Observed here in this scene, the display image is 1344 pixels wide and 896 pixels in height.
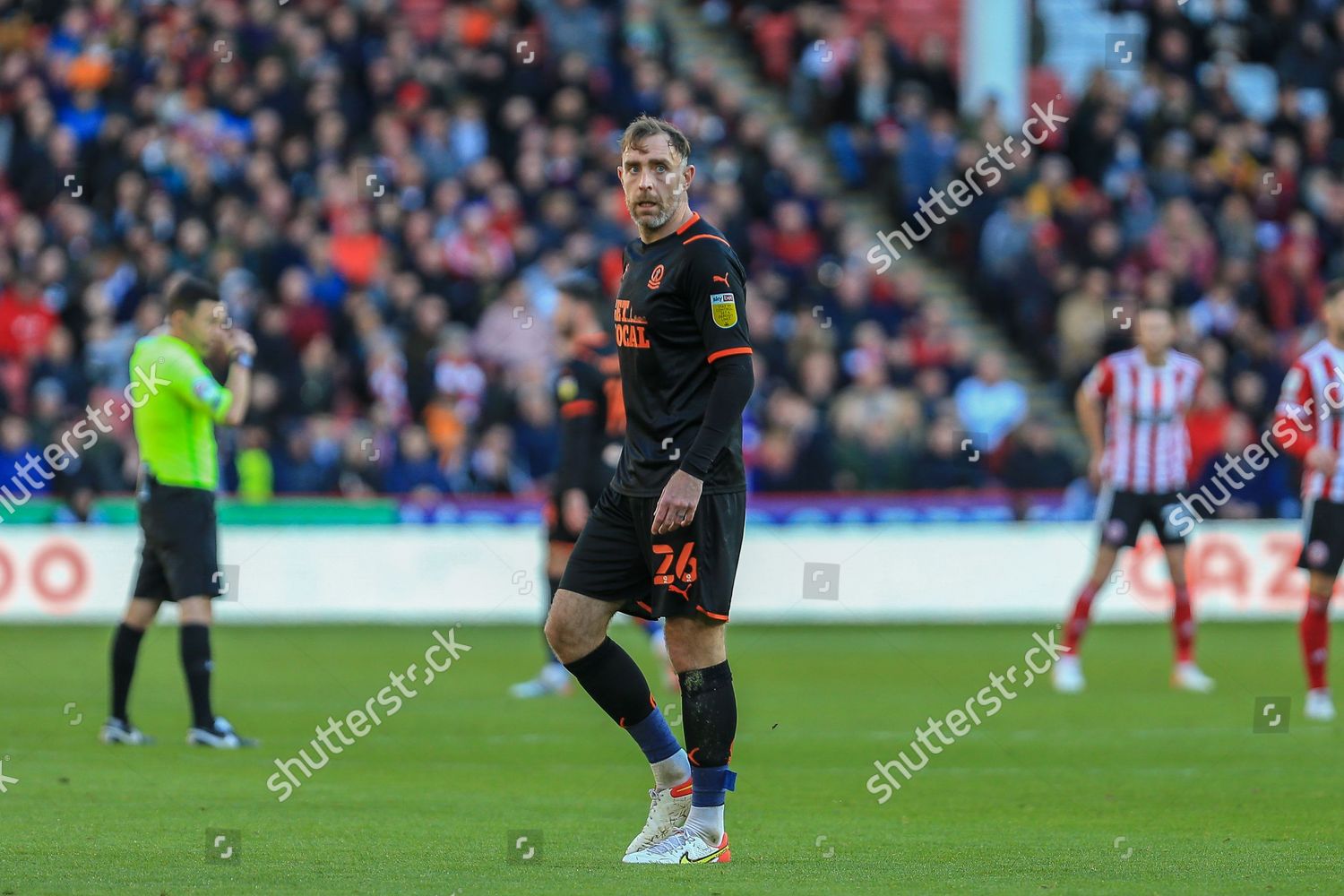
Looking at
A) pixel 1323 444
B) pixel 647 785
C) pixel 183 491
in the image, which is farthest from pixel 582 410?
pixel 1323 444

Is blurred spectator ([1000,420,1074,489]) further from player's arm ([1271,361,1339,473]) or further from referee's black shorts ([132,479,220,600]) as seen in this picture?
referee's black shorts ([132,479,220,600])

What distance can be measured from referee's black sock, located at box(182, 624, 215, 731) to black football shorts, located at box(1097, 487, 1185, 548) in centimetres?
618

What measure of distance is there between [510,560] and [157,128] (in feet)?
21.3

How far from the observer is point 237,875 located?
6527 mm

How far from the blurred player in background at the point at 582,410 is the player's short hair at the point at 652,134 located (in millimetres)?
5787

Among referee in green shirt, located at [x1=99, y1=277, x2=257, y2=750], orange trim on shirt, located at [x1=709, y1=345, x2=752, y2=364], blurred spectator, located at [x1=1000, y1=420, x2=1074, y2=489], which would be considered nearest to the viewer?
orange trim on shirt, located at [x1=709, y1=345, x2=752, y2=364]

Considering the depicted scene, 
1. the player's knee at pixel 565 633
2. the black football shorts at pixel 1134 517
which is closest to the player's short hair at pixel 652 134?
the player's knee at pixel 565 633

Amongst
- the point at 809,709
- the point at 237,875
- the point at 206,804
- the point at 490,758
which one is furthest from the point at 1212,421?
the point at 237,875

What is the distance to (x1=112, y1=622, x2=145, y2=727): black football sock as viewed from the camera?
10.5 m

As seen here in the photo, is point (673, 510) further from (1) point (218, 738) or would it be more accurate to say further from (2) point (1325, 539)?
(2) point (1325, 539)

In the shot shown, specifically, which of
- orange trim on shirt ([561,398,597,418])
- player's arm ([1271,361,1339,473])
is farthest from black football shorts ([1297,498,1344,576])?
orange trim on shirt ([561,398,597,418])

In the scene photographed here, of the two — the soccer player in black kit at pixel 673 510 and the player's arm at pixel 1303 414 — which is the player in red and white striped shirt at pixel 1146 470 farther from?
the soccer player in black kit at pixel 673 510

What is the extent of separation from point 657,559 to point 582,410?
19.6 feet

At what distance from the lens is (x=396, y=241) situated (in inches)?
851
